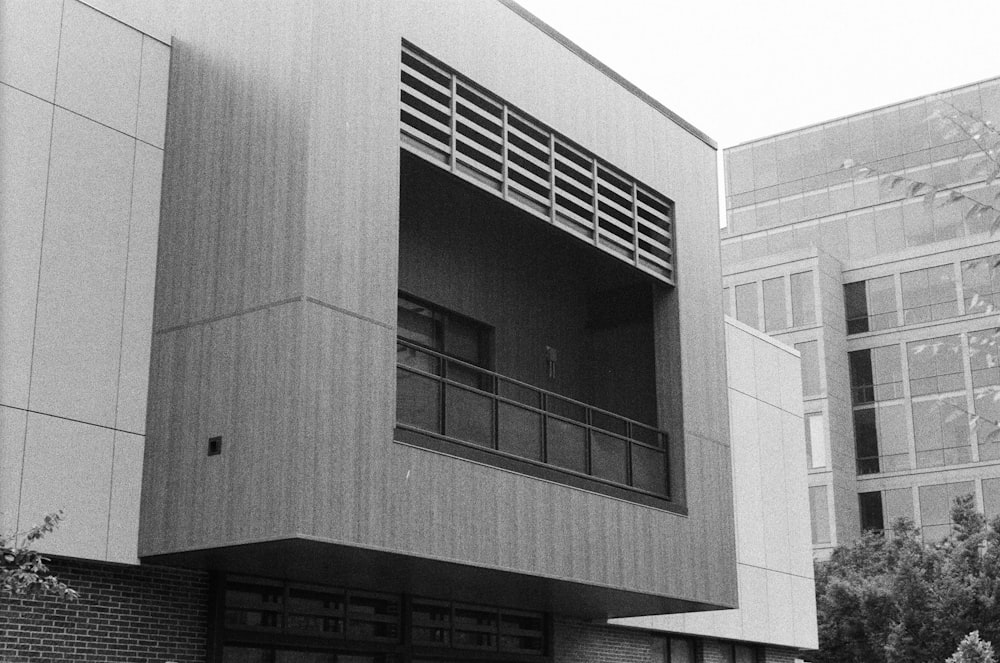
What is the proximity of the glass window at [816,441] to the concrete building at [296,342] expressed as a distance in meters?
39.1

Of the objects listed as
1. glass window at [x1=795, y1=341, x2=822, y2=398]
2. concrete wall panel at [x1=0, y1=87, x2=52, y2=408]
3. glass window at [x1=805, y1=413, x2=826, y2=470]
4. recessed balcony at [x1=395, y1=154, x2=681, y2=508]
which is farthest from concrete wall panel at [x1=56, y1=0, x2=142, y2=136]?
glass window at [x1=795, y1=341, x2=822, y2=398]

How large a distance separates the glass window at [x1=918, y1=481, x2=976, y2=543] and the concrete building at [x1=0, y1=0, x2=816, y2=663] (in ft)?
127

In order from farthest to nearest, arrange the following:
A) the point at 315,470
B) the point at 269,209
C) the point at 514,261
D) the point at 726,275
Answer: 1. the point at 726,275
2. the point at 514,261
3. the point at 269,209
4. the point at 315,470

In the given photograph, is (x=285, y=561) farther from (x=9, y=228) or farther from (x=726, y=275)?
(x=726, y=275)

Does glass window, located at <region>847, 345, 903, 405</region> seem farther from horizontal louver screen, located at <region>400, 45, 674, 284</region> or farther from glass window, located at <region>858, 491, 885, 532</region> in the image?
horizontal louver screen, located at <region>400, 45, 674, 284</region>

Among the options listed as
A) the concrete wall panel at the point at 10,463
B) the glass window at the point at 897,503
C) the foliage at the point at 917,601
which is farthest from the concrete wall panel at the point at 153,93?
the glass window at the point at 897,503

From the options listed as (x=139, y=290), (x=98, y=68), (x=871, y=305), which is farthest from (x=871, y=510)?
(x=98, y=68)

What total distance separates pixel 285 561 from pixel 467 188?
4423 millimetres

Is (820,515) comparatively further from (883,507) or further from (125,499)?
(125,499)

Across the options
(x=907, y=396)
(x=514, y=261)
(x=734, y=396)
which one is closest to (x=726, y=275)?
(x=907, y=396)

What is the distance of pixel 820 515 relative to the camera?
175ft

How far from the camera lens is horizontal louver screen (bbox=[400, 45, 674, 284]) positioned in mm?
13547

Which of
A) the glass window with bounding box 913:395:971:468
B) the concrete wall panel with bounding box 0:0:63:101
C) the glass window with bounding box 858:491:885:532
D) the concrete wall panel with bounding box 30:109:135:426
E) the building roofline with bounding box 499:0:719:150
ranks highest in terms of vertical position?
the glass window with bounding box 913:395:971:468

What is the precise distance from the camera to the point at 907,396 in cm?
5466
